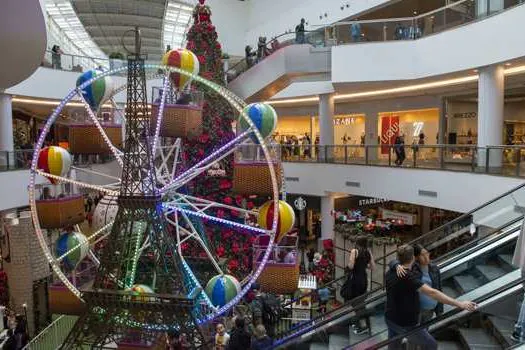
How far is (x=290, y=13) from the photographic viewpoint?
84.8ft

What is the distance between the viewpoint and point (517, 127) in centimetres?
1898

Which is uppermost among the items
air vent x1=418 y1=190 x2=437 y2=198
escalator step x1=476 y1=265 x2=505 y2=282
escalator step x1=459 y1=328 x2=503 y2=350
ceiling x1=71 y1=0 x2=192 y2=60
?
ceiling x1=71 y1=0 x2=192 y2=60

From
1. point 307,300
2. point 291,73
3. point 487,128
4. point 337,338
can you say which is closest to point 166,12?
point 291,73

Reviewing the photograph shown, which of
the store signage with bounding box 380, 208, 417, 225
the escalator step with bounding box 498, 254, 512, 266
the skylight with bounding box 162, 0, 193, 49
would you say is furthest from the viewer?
the skylight with bounding box 162, 0, 193, 49

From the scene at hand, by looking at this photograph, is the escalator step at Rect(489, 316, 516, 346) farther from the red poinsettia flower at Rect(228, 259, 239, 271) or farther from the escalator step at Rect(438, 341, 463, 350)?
the red poinsettia flower at Rect(228, 259, 239, 271)

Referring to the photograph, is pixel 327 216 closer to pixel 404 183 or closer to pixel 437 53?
pixel 404 183

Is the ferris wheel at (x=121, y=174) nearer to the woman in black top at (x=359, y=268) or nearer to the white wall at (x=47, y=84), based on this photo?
the woman in black top at (x=359, y=268)

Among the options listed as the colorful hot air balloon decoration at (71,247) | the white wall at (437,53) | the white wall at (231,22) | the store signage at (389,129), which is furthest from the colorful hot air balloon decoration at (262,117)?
the white wall at (231,22)

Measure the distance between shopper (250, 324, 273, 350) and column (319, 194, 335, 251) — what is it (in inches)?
498

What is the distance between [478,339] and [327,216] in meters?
14.6

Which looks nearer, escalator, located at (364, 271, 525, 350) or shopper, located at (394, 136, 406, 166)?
escalator, located at (364, 271, 525, 350)

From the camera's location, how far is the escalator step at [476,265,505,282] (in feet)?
18.5

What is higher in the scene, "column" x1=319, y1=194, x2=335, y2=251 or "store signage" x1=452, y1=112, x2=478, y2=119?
"store signage" x1=452, y1=112, x2=478, y2=119

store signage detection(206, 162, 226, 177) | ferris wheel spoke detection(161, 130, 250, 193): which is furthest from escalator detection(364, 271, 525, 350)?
store signage detection(206, 162, 226, 177)
